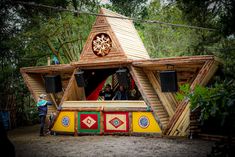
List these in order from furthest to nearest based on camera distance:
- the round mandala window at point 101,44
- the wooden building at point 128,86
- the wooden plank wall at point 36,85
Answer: the wooden plank wall at point 36,85 → the round mandala window at point 101,44 → the wooden building at point 128,86

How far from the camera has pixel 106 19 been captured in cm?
1094

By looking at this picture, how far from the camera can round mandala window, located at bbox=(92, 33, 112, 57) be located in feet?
35.8

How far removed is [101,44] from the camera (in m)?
11.0

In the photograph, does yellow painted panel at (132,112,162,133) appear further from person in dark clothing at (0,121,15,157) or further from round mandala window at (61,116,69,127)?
person in dark clothing at (0,121,15,157)

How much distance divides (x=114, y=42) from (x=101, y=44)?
1.84ft

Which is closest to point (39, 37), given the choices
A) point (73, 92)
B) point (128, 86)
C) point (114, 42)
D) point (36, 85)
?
point (36, 85)

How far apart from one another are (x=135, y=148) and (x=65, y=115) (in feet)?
14.6

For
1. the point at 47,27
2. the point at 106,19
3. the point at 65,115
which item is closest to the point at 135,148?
the point at 65,115

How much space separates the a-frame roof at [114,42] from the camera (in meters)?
10.7

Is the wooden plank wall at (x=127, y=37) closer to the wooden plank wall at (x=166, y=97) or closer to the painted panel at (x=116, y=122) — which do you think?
the wooden plank wall at (x=166, y=97)

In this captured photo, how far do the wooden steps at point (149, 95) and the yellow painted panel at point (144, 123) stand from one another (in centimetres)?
23

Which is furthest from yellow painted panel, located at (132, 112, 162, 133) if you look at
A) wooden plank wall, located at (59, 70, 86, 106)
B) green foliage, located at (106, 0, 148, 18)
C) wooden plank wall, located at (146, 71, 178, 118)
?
green foliage, located at (106, 0, 148, 18)

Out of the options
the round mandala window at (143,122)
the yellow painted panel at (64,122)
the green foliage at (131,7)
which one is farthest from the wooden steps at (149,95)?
the green foliage at (131,7)

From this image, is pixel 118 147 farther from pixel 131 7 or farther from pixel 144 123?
pixel 131 7
